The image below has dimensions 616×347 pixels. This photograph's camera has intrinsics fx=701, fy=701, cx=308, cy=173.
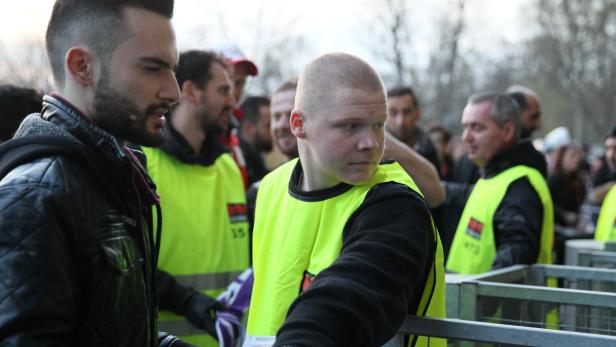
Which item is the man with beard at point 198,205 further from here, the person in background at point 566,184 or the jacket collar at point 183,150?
the person in background at point 566,184

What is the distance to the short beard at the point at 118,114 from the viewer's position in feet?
6.41

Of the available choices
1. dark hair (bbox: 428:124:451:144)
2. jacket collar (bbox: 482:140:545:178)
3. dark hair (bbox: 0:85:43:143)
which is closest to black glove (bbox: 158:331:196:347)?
dark hair (bbox: 0:85:43:143)

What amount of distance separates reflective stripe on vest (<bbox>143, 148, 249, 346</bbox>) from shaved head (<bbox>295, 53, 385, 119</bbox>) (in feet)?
4.97

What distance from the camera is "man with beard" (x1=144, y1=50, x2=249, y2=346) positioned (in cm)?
361

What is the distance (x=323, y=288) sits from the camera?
1.78 meters

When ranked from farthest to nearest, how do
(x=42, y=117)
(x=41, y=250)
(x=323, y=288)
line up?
(x=42, y=117) → (x=323, y=288) → (x=41, y=250)

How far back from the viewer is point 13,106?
3340 mm

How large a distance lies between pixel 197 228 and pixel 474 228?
1.80 m

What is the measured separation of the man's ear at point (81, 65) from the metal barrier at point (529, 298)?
1.68m

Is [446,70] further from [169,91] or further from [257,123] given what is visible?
[169,91]

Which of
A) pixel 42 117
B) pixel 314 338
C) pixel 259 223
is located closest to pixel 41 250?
pixel 42 117

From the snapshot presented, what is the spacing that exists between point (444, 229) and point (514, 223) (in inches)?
59.4

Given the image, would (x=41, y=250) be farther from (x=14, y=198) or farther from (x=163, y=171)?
(x=163, y=171)

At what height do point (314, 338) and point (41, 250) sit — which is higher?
point (41, 250)
